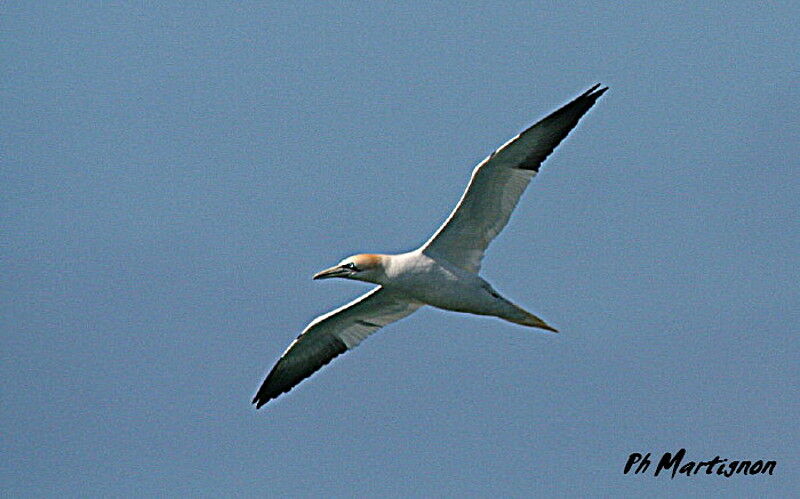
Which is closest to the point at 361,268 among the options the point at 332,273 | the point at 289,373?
the point at 332,273

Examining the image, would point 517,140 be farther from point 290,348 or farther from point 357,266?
point 290,348

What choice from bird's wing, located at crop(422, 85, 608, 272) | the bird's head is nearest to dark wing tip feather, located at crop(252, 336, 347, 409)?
the bird's head

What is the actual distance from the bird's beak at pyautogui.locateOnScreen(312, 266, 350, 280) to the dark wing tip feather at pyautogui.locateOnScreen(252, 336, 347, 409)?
1.79m

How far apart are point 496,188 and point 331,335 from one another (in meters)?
3.96

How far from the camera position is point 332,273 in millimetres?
17156

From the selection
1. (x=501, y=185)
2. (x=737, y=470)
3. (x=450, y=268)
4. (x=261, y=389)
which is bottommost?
(x=737, y=470)

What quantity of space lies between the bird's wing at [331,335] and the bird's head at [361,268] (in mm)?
606

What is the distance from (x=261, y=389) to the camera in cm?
1964

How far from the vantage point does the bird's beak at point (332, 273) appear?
1705 centimetres

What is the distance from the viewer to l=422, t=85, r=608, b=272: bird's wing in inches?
634

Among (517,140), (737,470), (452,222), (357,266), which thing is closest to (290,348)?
(357,266)

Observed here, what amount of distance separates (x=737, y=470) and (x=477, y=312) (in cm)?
409

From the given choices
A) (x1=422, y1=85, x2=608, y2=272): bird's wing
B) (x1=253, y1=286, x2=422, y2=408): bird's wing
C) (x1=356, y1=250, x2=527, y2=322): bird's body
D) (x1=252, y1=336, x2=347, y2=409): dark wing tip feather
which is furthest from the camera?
(x1=252, y1=336, x2=347, y2=409): dark wing tip feather

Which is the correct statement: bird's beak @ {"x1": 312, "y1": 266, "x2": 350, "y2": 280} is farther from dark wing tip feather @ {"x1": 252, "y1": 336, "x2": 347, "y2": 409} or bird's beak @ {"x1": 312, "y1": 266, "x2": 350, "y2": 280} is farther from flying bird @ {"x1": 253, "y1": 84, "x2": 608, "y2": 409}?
dark wing tip feather @ {"x1": 252, "y1": 336, "x2": 347, "y2": 409}
